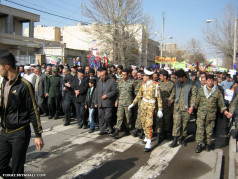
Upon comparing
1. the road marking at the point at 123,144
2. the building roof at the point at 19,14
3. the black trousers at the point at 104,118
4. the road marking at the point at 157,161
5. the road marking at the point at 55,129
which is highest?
the building roof at the point at 19,14

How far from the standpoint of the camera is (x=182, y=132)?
623 cm

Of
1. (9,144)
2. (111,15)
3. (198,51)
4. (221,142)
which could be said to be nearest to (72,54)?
(111,15)

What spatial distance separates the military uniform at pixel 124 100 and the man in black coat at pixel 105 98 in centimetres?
21

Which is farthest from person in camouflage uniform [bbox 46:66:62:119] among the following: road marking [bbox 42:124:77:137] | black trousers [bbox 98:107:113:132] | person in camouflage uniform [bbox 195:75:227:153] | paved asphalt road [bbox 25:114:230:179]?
person in camouflage uniform [bbox 195:75:227:153]

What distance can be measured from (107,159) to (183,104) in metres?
2.47

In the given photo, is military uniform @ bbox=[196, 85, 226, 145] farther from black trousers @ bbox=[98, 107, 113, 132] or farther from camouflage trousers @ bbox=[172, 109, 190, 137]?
black trousers @ bbox=[98, 107, 113, 132]

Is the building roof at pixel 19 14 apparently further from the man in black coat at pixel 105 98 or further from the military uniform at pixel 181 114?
the military uniform at pixel 181 114

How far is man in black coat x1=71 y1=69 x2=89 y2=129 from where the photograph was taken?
25.5 feet

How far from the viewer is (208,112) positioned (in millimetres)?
5754

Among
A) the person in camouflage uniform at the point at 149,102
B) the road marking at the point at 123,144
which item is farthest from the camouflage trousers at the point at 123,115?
the person in camouflage uniform at the point at 149,102

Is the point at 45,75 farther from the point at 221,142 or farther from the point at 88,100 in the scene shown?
the point at 221,142

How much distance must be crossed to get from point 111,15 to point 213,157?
23214 mm

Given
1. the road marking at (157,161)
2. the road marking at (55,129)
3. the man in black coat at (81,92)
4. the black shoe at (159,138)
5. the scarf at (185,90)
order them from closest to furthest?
the road marking at (157,161)
the scarf at (185,90)
the black shoe at (159,138)
the road marking at (55,129)
the man in black coat at (81,92)

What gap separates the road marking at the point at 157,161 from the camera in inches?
178
